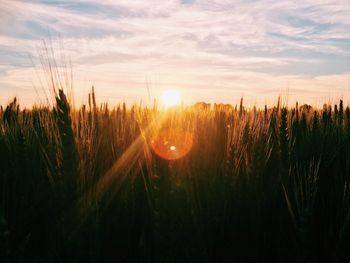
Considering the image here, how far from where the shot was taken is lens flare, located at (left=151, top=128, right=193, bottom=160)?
66.1 inches

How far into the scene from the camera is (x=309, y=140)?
3.10 meters

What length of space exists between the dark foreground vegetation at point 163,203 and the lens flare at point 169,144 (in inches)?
1.5

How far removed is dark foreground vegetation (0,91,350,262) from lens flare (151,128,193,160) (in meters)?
0.04

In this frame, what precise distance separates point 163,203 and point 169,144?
0.84ft

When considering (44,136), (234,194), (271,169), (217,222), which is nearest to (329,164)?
(271,169)

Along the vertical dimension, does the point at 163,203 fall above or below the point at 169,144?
below

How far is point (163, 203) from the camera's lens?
160cm

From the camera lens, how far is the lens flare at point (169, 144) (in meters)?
1.68

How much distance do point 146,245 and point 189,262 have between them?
0.83 feet

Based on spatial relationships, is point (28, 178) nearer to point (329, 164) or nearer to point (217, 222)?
point (217, 222)

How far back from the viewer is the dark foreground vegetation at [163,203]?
5.25 feet

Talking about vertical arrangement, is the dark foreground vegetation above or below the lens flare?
below

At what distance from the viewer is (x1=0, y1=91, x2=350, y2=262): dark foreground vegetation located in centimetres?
160

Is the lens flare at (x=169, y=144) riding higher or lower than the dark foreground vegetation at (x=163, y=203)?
higher
